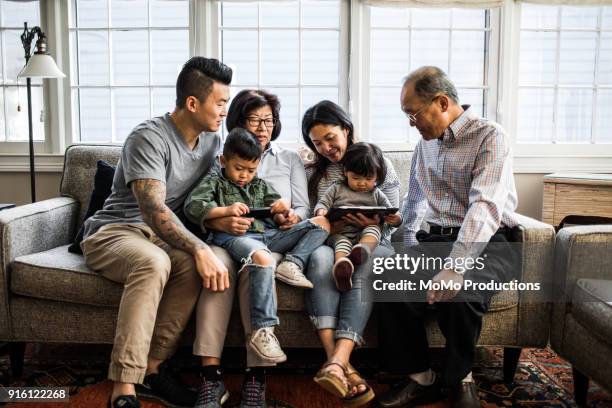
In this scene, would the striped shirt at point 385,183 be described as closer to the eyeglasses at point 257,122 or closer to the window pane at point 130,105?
the eyeglasses at point 257,122

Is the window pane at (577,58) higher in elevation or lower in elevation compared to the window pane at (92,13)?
lower

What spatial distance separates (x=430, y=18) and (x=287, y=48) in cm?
84

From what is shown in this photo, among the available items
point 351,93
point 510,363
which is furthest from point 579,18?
point 510,363

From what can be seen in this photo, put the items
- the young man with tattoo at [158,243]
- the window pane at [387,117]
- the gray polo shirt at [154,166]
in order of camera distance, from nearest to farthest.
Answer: the young man with tattoo at [158,243], the gray polo shirt at [154,166], the window pane at [387,117]

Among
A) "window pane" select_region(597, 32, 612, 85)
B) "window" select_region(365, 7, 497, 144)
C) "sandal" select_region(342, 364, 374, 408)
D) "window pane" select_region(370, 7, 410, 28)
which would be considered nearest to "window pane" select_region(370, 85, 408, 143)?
"window" select_region(365, 7, 497, 144)

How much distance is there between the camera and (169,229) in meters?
1.91

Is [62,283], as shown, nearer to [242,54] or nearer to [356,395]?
[356,395]

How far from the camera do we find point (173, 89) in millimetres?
3238

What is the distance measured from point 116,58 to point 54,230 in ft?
4.16

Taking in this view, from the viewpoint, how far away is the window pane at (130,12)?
3.20m

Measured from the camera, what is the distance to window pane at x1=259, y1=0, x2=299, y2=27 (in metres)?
3.18

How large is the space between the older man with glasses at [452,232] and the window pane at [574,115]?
1557 millimetres

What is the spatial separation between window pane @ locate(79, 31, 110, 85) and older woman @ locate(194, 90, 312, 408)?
1287mm

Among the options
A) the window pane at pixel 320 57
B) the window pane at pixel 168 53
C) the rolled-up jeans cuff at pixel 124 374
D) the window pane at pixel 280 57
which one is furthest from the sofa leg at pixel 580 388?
the window pane at pixel 168 53
